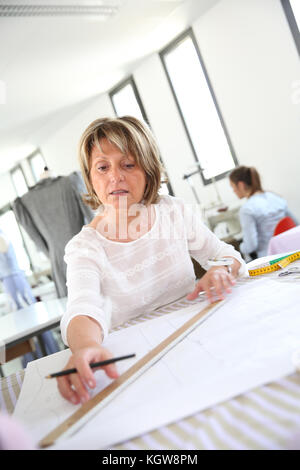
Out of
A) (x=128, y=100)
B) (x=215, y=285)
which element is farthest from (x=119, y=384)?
(x=128, y=100)

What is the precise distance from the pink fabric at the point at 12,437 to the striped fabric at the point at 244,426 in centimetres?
16

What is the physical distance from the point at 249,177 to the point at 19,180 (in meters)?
7.90

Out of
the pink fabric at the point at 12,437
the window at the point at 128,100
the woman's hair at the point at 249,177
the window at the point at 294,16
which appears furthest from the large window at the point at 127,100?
the pink fabric at the point at 12,437

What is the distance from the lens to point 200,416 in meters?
0.47

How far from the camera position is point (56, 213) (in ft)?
10.9

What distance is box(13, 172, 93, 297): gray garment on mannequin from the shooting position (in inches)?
130

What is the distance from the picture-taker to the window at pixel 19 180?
10003mm

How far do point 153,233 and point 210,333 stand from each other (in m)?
0.59

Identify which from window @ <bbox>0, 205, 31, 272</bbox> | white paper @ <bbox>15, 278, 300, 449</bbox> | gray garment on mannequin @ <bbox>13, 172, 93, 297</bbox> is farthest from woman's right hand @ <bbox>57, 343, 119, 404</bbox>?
window @ <bbox>0, 205, 31, 272</bbox>

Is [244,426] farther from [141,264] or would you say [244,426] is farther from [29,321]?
[29,321]

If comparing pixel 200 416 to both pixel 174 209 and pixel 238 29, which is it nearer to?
pixel 174 209

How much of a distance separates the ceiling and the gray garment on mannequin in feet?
5.45

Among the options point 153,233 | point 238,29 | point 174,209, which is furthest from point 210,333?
point 238,29

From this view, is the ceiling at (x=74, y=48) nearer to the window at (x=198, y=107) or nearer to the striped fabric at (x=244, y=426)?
the window at (x=198, y=107)
